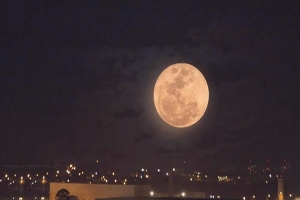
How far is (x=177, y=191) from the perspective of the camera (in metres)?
60.0

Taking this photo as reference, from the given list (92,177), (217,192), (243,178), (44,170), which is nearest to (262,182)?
(243,178)

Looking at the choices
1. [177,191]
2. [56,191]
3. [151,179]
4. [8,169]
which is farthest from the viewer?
[8,169]

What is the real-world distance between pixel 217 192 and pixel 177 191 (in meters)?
4.74

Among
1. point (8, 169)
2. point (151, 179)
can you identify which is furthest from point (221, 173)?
point (8, 169)

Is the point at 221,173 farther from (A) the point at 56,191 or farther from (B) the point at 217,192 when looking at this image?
(A) the point at 56,191

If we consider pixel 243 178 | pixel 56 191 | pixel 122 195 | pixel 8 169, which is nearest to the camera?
pixel 122 195

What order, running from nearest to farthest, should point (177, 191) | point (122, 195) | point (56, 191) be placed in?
point (122, 195) < point (56, 191) < point (177, 191)

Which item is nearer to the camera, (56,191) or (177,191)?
(56,191)

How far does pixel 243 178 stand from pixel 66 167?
72.3 ft

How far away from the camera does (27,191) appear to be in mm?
73438

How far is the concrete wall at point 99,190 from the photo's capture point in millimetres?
40094

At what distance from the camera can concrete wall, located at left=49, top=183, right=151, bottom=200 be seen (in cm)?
4009

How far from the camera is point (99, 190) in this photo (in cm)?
4184

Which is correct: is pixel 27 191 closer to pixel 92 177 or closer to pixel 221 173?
pixel 92 177
